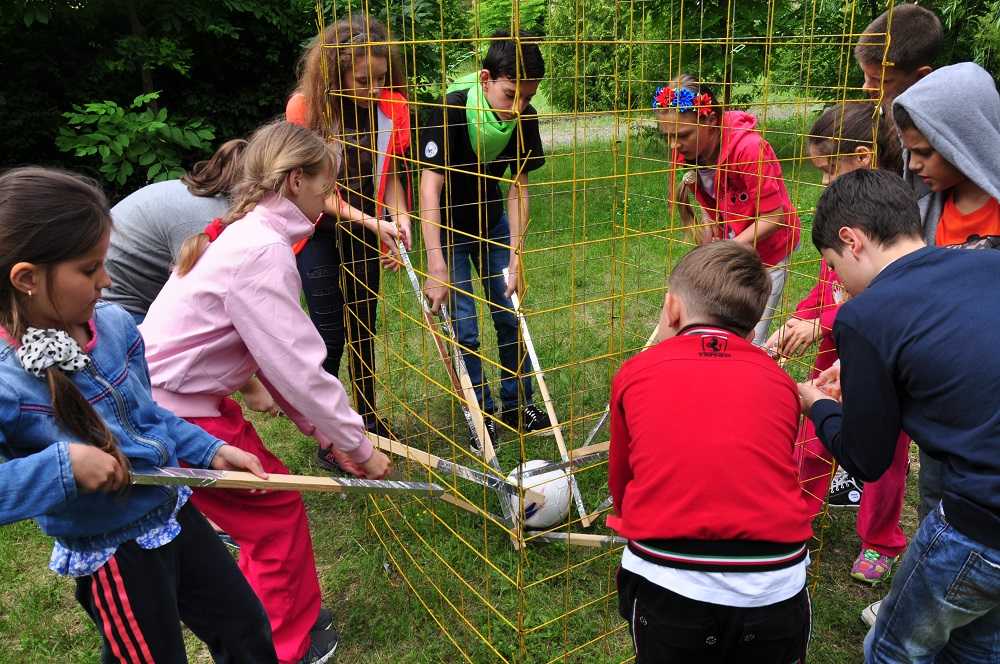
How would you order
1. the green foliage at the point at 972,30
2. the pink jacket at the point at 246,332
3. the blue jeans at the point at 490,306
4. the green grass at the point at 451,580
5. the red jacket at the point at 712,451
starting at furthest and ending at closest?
1. the green foliage at the point at 972,30
2. the blue jeans at the point at 490,306
3. the green grass at the point at 451,580
4. the pink jacket at the point at 246,332
5. the red jacket at the point at 712,451

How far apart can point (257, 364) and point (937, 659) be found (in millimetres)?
1831

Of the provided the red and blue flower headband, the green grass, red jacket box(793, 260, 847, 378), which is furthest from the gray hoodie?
the red and blue flower headband

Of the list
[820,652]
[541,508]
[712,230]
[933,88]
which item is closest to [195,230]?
[541,508]

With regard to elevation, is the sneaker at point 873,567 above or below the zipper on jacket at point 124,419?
below

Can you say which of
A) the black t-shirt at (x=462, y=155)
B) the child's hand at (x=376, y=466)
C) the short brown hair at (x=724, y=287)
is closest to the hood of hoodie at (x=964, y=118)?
the short brown hair at (x=724, y=287)

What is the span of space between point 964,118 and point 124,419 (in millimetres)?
2077

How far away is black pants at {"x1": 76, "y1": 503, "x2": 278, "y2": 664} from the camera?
1.57 meters

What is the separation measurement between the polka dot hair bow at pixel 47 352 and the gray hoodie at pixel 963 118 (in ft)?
6.56

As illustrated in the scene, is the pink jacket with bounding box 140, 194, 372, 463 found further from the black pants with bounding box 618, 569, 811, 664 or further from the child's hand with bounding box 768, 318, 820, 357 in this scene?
the child's hand with bounding box 768, 318, 820, 357

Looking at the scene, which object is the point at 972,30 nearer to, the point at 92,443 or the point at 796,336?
the point at 796,336

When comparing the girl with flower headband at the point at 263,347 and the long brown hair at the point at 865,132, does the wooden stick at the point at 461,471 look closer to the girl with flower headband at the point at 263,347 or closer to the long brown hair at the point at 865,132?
the girl with flower headband at the point at 263,347

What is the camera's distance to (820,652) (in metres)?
2.44

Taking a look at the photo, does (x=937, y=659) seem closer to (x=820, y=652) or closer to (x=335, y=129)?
(x=820, y=652)

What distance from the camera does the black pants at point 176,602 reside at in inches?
61.9
